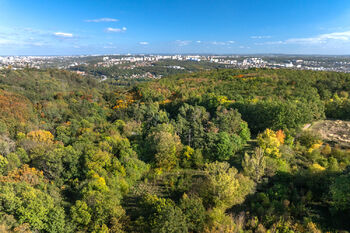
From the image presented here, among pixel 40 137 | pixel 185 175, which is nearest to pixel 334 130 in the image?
pixel 185 175

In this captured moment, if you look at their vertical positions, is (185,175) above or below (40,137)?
below

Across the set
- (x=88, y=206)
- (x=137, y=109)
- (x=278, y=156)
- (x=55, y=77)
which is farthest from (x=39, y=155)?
(x=55, y=77)

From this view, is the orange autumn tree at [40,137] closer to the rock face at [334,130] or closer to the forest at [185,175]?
the forest at [185,175]

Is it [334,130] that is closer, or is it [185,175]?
[185,175]

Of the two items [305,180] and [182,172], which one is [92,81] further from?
[305,180]

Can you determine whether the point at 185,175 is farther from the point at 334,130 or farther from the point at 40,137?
the point at 334,130

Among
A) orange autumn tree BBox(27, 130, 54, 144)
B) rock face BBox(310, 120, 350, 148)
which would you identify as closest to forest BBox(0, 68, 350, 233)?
orange autumn tree BBox(27, 130, 54, 144)

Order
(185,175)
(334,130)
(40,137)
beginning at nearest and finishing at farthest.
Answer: (185,175), (40,137), (334,130)

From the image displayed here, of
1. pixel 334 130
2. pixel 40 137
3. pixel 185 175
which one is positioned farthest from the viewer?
pixel 334 130
